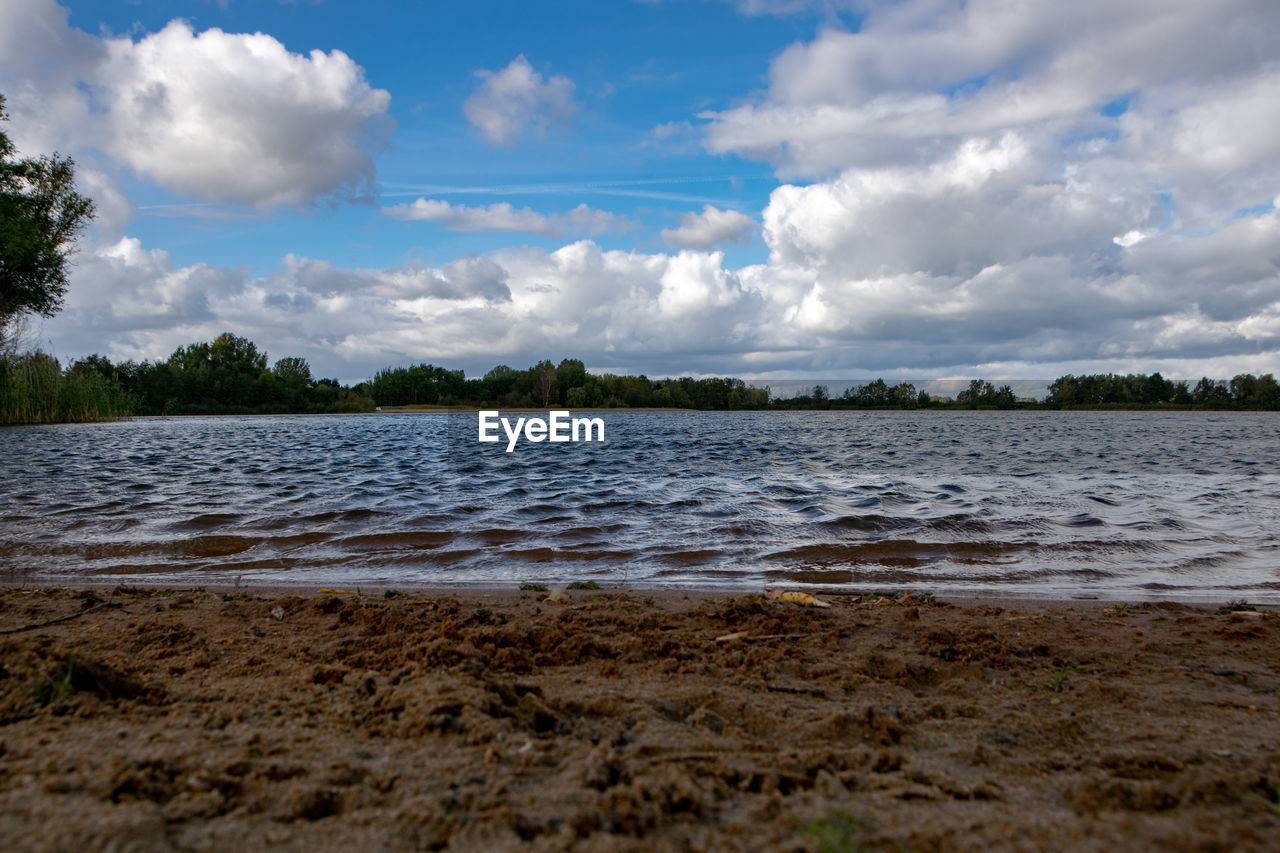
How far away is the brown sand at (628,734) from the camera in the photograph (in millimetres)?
1803

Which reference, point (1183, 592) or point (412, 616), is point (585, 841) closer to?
point (412, 616)

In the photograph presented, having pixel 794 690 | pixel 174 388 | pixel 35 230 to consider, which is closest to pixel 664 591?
pixel 794 690

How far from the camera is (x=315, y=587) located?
6246mm

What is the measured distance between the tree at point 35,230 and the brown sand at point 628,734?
39892 millimetres

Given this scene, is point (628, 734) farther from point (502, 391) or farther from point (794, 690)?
point (502, 391)

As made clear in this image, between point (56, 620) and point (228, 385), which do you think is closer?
point (56, 620)

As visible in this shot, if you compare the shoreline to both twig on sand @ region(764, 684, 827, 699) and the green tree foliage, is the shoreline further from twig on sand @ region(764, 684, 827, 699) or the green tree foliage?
the green tree foliage

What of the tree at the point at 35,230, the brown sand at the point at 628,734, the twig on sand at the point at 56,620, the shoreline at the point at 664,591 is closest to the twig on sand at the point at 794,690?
the brown sand at the point at 628,734

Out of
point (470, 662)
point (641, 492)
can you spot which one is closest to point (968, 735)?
point (470, 662)

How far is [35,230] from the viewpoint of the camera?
108ft

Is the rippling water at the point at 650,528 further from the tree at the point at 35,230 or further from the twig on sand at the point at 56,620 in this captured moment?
the tree at the point at 35,230

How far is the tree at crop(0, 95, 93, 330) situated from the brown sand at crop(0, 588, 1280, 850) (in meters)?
39.9

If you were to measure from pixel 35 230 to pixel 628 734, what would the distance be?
4470cm

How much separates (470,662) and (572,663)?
1.98 feet
